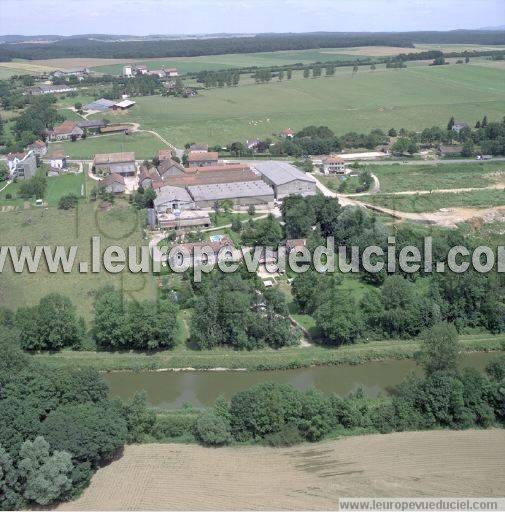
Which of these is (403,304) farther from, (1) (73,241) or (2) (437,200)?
(1) (73,241)

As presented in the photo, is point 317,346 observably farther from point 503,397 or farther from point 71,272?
point 71,272

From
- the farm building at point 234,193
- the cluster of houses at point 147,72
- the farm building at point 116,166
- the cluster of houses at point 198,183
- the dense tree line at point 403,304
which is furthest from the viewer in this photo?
the cluster of houses at point 147,72

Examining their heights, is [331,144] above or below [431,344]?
above

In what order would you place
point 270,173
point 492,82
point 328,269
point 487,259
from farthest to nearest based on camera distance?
point 492,82
point 270,173
point 328,269
point 487,259

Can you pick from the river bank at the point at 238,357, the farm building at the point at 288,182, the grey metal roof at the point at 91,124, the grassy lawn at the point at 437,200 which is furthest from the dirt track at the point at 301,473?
the grey metal roof at the point at 91,124

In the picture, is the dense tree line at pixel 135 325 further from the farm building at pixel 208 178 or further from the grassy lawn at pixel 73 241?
the farm building at pixel 208 178

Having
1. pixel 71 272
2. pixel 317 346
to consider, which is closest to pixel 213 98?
pixel 71 272
